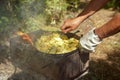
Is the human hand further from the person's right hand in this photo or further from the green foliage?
the green foliage

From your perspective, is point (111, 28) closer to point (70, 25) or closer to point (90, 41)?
point (90, 41)

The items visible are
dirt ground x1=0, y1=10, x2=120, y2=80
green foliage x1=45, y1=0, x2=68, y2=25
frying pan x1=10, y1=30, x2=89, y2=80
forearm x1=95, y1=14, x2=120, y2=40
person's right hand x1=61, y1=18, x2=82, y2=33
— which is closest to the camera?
forearm x1=95, y1=14, x2=120, y2=40

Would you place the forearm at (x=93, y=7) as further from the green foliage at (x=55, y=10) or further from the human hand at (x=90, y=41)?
the green foliage at (x=55, y=10)

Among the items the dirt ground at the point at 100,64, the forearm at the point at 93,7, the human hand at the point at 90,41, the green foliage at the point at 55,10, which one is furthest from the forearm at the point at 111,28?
the green foliage at the point at 55,10

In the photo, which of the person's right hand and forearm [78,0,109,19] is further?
forearm [78,0,109,19]

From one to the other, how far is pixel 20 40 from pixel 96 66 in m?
2.40

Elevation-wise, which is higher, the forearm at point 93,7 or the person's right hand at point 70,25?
the forearm at point 93,7

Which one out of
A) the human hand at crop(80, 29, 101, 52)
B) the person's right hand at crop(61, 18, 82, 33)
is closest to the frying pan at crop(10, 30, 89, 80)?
the human hand at crop(80, 29, 101, 52)

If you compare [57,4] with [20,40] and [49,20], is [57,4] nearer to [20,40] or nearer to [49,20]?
[49,20]

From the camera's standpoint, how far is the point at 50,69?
147 inches

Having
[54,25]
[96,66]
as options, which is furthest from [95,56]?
[54,25]

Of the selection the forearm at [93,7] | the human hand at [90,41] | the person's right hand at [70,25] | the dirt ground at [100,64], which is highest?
the forearm at [93,7]

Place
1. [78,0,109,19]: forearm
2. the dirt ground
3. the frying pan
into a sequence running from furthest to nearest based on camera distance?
the dirt ground
[78,0,109,19]: forearm
the frying pan

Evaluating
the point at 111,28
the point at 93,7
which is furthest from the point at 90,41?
the point at 93,7
